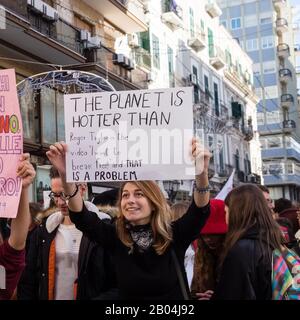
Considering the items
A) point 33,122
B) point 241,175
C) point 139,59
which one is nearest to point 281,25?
point 241,175

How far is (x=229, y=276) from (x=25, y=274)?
1.58m

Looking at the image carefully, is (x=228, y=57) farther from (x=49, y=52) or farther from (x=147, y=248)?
(x=147, y=248)

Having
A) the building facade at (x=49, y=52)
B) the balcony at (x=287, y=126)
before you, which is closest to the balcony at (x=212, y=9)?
the building facade at (x=49, y=52)

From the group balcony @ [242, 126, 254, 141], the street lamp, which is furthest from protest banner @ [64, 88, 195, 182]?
balcony @ [242, 126, 254, 141]

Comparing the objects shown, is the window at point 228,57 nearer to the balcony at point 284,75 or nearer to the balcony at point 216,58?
the balcony at point 216,58

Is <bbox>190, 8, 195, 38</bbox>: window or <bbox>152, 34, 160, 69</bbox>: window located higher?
<bbox>190, 8, 195, 38</bbox>: window

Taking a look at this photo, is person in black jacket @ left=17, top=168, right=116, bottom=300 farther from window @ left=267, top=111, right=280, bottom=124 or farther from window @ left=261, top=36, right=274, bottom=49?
window @ left=267, top=111, right=280, bottom=124

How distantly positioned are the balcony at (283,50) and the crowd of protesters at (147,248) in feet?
174

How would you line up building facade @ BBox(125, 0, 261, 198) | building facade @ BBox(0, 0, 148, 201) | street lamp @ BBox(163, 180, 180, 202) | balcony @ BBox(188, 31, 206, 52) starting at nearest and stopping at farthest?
building facade @ BBox(0, 0, 148, 201) < street lamp @ BBox(163, 180, 180, 202) < building facade @ BBox(125, 0, 261, 198) < balcony @ BBox(188, 31, 206, 52)

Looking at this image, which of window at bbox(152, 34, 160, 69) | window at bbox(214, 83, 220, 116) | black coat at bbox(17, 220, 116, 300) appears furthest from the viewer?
window at bbox(214, 83, 220, 116)

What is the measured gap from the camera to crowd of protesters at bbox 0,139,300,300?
293cm

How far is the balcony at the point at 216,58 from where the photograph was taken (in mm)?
33938

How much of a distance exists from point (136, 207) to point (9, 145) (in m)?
0.78

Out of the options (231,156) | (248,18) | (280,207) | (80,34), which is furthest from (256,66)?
(280,207)
